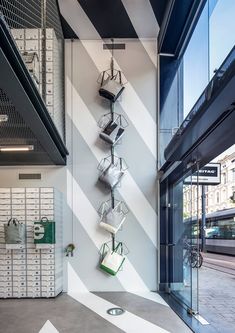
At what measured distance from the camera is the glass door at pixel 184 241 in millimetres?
4602

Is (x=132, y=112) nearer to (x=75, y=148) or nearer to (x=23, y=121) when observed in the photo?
(x=75, y=148)

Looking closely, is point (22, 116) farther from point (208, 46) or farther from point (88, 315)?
point (88, 315)

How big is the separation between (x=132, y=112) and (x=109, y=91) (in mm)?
623

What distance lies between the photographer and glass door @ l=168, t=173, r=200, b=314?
4.60m

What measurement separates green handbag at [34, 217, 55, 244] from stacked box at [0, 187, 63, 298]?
0.27 ft

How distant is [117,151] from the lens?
632cm

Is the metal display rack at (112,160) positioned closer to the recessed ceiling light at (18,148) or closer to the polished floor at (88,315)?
the polished floor at (88,315)

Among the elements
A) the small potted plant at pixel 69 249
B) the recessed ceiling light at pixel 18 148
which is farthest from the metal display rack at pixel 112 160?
the recessed ceiling light at pixel 18 148

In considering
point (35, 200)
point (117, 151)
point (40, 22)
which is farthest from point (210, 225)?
point (40, 22)

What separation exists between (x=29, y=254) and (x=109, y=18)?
4.00m

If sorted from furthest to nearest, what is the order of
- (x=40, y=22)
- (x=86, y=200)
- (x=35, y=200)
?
1. (x=86, y=200)
2. (x=35, y=200)
3. (x=40, y=22)

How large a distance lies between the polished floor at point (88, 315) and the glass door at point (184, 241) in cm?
33

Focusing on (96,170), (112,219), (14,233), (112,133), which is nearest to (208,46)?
(112,133)

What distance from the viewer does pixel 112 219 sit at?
19.6ft
